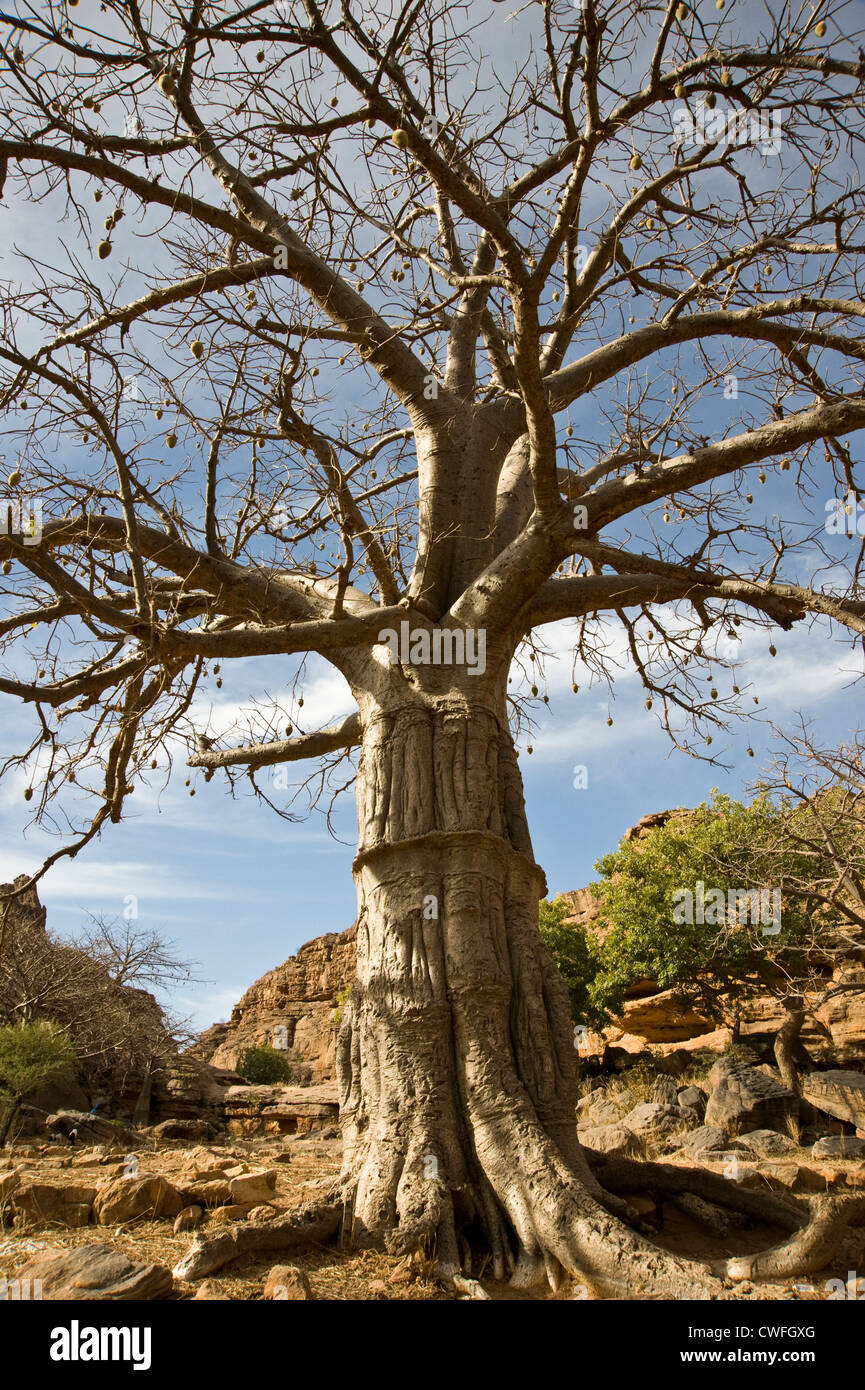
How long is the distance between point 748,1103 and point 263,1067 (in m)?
13.3

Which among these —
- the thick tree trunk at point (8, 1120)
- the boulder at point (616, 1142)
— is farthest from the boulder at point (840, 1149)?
the thick tree trunk at point (8, 1120)

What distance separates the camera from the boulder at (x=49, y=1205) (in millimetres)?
4215

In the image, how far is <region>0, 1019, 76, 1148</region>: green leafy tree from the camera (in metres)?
10.1

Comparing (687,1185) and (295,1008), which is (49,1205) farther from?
(295,1008)

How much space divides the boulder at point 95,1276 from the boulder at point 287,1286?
1.11 feet

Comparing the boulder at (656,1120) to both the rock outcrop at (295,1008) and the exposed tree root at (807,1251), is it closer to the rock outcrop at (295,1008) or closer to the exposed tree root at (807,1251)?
the exposed tree root at (807,1251)

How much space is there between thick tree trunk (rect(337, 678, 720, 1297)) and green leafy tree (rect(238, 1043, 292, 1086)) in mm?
16963

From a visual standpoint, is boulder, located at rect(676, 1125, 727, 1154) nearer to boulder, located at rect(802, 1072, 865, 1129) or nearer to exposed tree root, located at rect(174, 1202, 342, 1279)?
boulder, located at rect(802, 1072, 865, 1129)

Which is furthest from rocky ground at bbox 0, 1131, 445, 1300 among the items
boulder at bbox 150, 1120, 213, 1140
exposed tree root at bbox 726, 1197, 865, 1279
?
boulder at bbox 150, 1120, 213, 1140

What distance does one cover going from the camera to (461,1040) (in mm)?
3977

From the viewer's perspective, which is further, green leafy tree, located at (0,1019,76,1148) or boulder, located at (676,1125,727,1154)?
green leafy tree, located at (0,1019,76,1148)

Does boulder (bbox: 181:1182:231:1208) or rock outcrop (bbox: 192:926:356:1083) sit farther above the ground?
A: boulder (bbox: 181:1182:231:1208)

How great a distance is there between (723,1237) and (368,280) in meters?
5.00

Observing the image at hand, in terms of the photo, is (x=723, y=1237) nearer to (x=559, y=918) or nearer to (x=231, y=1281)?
(x=231, y=1281)
